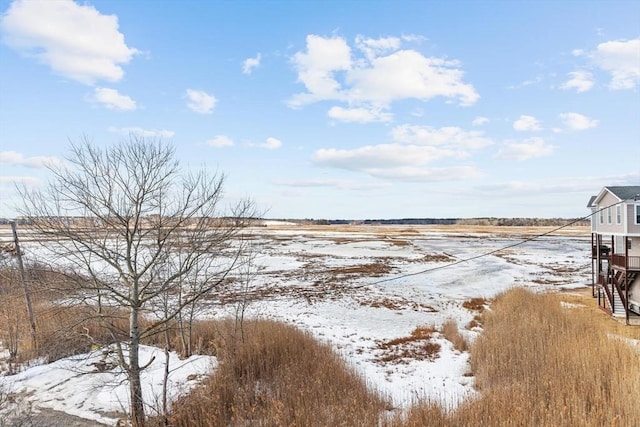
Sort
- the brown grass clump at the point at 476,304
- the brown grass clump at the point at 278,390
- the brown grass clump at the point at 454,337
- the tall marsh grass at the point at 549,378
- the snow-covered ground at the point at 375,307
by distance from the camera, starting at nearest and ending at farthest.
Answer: the tall marsh grass at the point at 549,378, the brown grass clump at the point at 278,390, the snow-covered ground at the point at 375,307, the brown grass clump at the point at 454,337, the brown grass clump at the point at 476,304

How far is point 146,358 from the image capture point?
10117mm

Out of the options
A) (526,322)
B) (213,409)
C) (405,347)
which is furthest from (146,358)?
(526,322)

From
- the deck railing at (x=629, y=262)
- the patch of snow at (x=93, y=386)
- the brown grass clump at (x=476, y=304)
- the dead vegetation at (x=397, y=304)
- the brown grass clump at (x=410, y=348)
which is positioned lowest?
the dead vegetation at (x=397, y=304)

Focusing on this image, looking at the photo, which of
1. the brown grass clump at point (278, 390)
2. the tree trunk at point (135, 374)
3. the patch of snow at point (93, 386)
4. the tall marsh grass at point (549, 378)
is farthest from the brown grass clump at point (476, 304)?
the tree trunk at point (135, 374)

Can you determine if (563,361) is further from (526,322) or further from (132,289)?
(132,289)

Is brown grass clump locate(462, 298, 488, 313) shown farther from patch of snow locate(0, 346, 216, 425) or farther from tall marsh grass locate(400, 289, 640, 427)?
patch of snow locate(0, 346, 216, 425)

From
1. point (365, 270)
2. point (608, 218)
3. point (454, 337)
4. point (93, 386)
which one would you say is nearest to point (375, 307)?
point (454, 337)

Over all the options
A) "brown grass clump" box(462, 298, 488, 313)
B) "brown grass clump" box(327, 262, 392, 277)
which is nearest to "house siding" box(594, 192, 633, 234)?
"brown grass clump" box(462, 298, 488, 313)

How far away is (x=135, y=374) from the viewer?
19.9 feet

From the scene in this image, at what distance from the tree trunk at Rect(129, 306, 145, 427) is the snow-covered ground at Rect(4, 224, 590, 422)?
885 mm

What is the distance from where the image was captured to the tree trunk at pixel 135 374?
5992mm

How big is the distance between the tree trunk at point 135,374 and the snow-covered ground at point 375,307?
34.8 inches

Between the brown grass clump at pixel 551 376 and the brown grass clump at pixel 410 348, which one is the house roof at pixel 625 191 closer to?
the brown grass clump at pixel 551 376

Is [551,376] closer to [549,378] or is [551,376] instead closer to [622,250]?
[549,378]
